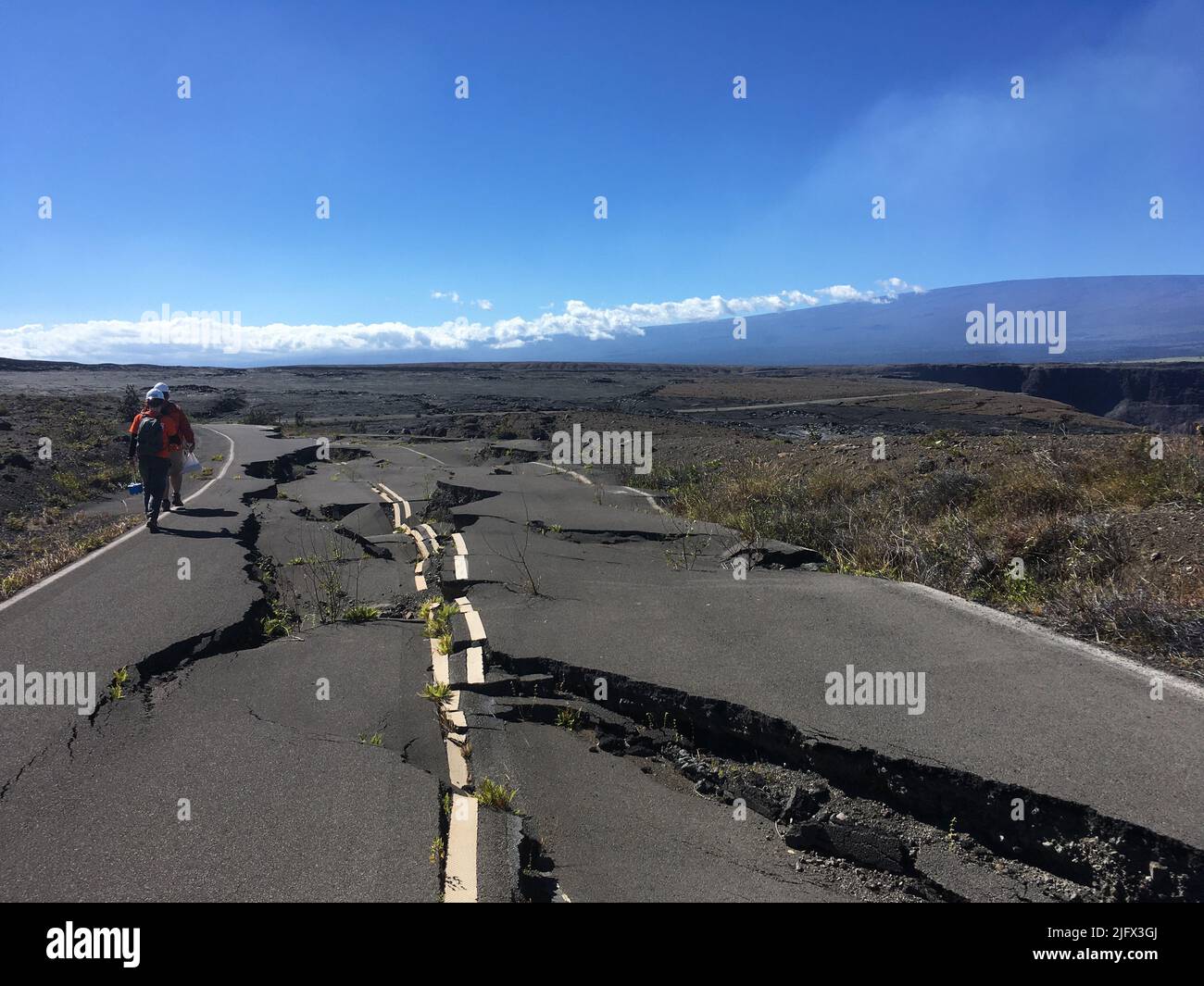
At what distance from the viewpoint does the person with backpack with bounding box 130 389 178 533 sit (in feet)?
35.8

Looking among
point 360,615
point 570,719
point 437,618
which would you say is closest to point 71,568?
point 360,615

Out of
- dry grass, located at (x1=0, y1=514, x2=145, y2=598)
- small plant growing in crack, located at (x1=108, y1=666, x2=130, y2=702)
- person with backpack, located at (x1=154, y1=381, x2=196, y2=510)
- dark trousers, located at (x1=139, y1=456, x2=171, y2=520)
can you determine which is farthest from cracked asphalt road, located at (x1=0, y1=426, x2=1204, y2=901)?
person with backpack, located at (x1=154, y1=381, x2=196, y2=510)

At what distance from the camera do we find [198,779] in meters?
4.26

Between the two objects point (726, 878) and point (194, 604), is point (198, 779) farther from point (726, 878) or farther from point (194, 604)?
point (194, 604)

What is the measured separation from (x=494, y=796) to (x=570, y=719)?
1169 millimetres

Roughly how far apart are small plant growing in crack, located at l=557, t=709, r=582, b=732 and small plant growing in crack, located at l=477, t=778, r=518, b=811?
40.6 inches

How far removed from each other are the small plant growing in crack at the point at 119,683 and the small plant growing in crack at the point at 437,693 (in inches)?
78.3

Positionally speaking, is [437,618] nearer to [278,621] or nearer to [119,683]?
[278,621]

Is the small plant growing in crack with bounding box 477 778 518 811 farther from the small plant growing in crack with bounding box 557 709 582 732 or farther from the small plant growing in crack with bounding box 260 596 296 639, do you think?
the small plant growing in crack with bounding box 260 596 296 639

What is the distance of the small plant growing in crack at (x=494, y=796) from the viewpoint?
4.20 metres

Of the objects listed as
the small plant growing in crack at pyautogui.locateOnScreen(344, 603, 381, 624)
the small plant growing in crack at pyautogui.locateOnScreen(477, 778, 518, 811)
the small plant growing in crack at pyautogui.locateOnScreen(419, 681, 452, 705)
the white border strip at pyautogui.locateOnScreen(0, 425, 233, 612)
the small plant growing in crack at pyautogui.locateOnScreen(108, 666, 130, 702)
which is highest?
the white border strip at pyautogui.locateOnScreen(0, 425, 233, 612)

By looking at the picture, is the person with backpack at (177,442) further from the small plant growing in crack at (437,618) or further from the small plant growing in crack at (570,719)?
the small plant growing in crack at (570,719)
